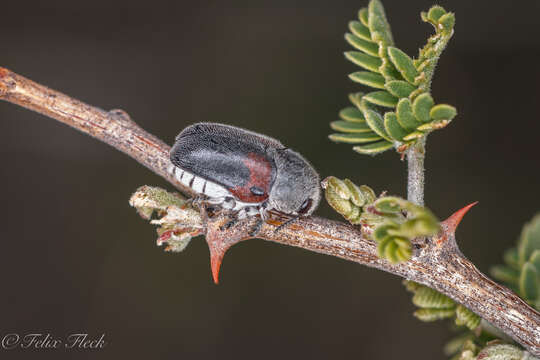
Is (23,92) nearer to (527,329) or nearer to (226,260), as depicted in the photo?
(527,329)

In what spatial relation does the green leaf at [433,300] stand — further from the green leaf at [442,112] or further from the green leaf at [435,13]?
the green leaf at [435,13]

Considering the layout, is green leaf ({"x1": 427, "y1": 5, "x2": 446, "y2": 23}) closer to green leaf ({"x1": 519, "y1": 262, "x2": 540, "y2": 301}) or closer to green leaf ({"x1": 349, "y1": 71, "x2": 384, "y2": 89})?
green leaf ({"x1": 349, "y1": 71, "x2": 384, "y2": 89})

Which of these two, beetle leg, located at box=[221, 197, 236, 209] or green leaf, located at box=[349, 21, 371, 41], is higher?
green leaf, located at box=[349, 21, 371, 41]

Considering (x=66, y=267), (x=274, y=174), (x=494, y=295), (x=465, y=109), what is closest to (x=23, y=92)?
(x=274, y=174)

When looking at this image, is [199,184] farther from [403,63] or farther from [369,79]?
[403,63]

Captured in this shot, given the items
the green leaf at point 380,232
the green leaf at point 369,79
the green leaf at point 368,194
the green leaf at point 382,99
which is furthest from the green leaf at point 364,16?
the green leaf at point 380,232

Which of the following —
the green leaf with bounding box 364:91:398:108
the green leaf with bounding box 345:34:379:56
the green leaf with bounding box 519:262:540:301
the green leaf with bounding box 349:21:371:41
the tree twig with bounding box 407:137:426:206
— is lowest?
the green leaf with bounding box 519:262:540:301

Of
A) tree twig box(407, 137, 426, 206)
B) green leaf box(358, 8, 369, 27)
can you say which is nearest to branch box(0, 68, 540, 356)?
tree twig box(407, 137, 426, 206)
